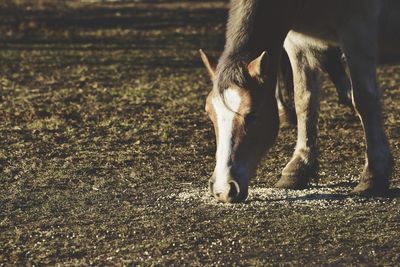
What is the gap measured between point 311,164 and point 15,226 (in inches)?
88.2

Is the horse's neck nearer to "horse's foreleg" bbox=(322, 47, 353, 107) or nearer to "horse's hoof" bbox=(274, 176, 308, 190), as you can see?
"horse's foreleg" bbox=(322, 47, 353, 107)

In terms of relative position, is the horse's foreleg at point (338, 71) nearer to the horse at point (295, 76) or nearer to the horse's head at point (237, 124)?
the horse at point (295, 76)

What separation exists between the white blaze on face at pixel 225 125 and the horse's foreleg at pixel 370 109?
100 centimetres

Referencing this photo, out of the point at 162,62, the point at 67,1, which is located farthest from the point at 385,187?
the point at 67,1

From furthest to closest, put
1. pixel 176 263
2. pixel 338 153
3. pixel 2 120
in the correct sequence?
pixel 2 120, pixel 338 153, pixel 176 263

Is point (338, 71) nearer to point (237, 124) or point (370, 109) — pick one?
point (370, 109)

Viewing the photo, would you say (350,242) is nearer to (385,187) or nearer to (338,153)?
(385,187)

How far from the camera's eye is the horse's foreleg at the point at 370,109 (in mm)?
7250

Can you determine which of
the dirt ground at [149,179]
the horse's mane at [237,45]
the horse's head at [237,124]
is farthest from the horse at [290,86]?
the horse's head at [237,124]

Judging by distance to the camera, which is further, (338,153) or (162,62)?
(162,62)

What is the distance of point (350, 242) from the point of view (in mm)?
6250

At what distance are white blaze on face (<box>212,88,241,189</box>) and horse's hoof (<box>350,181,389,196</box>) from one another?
1155mm

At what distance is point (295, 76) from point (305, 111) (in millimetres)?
268

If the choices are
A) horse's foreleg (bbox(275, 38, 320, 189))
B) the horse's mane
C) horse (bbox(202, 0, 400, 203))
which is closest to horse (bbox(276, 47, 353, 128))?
horse's foreleg (bbox(275, 38, 320, 189))
